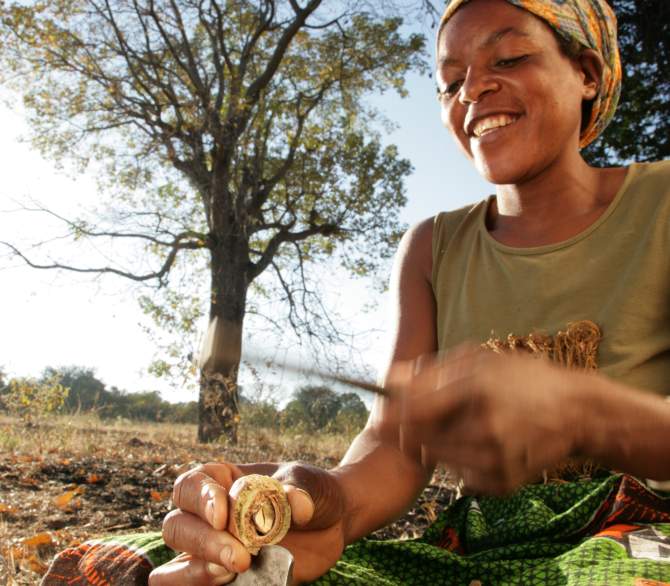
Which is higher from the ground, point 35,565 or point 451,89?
point 451,89

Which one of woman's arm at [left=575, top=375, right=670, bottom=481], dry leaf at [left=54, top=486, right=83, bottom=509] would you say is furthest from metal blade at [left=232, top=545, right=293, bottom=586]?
dry leaf at [left=54, top=486, right=83, bottom=509]

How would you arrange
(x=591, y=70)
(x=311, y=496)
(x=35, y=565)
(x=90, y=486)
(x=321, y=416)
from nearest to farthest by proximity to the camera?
(x=311, y=496)
(x=591, y=70)
(x=35, y=565)
(x=321, y=416)
(x=90, y=486)

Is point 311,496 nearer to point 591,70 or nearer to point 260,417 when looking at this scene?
point 591,70

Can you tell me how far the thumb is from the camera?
1.28m

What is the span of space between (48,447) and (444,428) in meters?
5.98

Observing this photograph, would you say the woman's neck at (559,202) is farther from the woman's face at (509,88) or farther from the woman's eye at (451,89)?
the woman's eye at (451,89)

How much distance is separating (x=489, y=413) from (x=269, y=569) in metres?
0.48

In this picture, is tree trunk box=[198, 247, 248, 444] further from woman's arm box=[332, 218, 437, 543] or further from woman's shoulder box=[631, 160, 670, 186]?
woman's shoulder box=[631, 160, 670, 186]

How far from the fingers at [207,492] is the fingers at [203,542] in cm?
1

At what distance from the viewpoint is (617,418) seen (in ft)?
3.61

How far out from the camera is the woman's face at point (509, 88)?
171 centimetres

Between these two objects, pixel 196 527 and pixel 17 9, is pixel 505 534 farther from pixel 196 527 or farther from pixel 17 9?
pixel 17 9

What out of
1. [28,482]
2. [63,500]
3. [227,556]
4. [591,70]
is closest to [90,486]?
[28,482]

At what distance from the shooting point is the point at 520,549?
1363 millimetres
